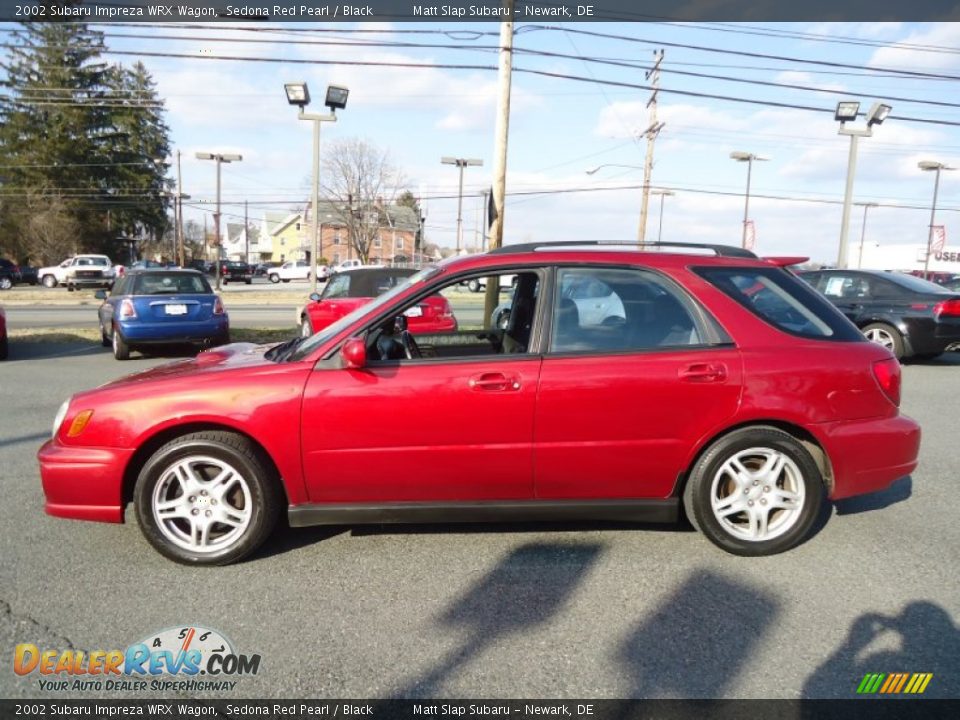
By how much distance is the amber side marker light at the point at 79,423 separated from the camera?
339 cm

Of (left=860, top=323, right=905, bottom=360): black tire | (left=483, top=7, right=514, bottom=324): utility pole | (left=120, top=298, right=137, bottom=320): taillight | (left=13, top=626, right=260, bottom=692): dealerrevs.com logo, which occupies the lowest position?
(left=13, top=626, right=260, bottom=692): dealerrevs.com logo

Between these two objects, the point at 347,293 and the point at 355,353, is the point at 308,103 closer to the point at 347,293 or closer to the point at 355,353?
the point at 347,293

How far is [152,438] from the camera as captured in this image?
11.2 feet

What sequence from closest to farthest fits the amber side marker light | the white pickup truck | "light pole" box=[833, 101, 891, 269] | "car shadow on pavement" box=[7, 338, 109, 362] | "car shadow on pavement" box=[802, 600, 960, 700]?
"car shadow on pavement" box=[802, 600, 960, 700]
the amber side marker light
"car shadow on pavement" box=[7, 338, 109, 362]
"light pole" box=[833, 101, 891, 269]
the white pickup truck

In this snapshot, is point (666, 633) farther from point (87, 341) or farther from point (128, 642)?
point (87, 341)

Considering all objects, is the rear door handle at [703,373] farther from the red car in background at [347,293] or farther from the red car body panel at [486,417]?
the red car in background at [347,293]

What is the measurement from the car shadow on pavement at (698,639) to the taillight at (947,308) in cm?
923

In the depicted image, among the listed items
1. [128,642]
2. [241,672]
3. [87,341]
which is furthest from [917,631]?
[87,341]

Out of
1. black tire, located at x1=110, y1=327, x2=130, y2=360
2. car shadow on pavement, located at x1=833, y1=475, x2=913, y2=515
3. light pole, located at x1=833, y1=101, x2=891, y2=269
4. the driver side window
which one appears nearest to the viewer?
the driver side window

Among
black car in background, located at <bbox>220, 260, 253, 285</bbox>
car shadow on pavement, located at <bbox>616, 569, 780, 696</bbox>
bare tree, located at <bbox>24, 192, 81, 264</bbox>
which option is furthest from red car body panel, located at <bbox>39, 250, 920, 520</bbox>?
bare tree, located at <bbox>24, 192, 81, 264</bbox>

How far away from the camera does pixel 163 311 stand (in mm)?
10688

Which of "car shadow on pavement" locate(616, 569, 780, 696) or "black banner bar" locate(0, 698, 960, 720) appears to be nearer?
"black banner bar" locate(0, 698, 960, 720)

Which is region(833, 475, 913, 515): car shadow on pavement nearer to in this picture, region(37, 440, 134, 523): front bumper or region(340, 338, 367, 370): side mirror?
region(340, 338, 367, 370): side mirror

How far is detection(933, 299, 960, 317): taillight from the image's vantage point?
1012cm
